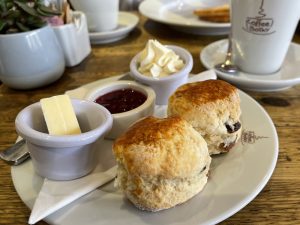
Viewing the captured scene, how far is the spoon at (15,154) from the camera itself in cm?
89

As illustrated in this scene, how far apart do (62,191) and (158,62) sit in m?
0.61

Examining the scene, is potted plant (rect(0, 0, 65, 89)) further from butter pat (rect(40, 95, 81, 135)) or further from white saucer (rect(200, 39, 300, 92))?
white saucer (rect(200, 39, 300, 92))

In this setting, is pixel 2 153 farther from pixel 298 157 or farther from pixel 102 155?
pixel 298 157

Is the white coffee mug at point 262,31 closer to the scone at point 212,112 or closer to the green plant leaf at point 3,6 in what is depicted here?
the scone at point 212,112

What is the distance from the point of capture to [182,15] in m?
1.93

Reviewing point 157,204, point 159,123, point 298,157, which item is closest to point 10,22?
point 159,123

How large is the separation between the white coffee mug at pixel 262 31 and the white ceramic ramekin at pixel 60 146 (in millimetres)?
703

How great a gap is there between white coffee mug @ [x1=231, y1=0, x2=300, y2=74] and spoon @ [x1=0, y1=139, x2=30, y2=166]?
2.99 ft

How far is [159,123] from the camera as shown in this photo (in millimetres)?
775

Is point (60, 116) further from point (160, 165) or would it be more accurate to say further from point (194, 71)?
point (194, 71)

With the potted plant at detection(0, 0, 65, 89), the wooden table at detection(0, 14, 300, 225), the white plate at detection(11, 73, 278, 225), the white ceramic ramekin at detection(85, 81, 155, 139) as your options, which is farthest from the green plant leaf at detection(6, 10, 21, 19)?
the white plate at detection(11, 73, 278, 225)

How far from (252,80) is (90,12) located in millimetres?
962

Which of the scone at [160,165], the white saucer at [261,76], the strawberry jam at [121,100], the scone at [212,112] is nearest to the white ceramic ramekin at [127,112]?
the strawberry jam at [121,100]

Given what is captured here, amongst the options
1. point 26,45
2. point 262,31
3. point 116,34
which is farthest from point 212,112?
point 116,34
